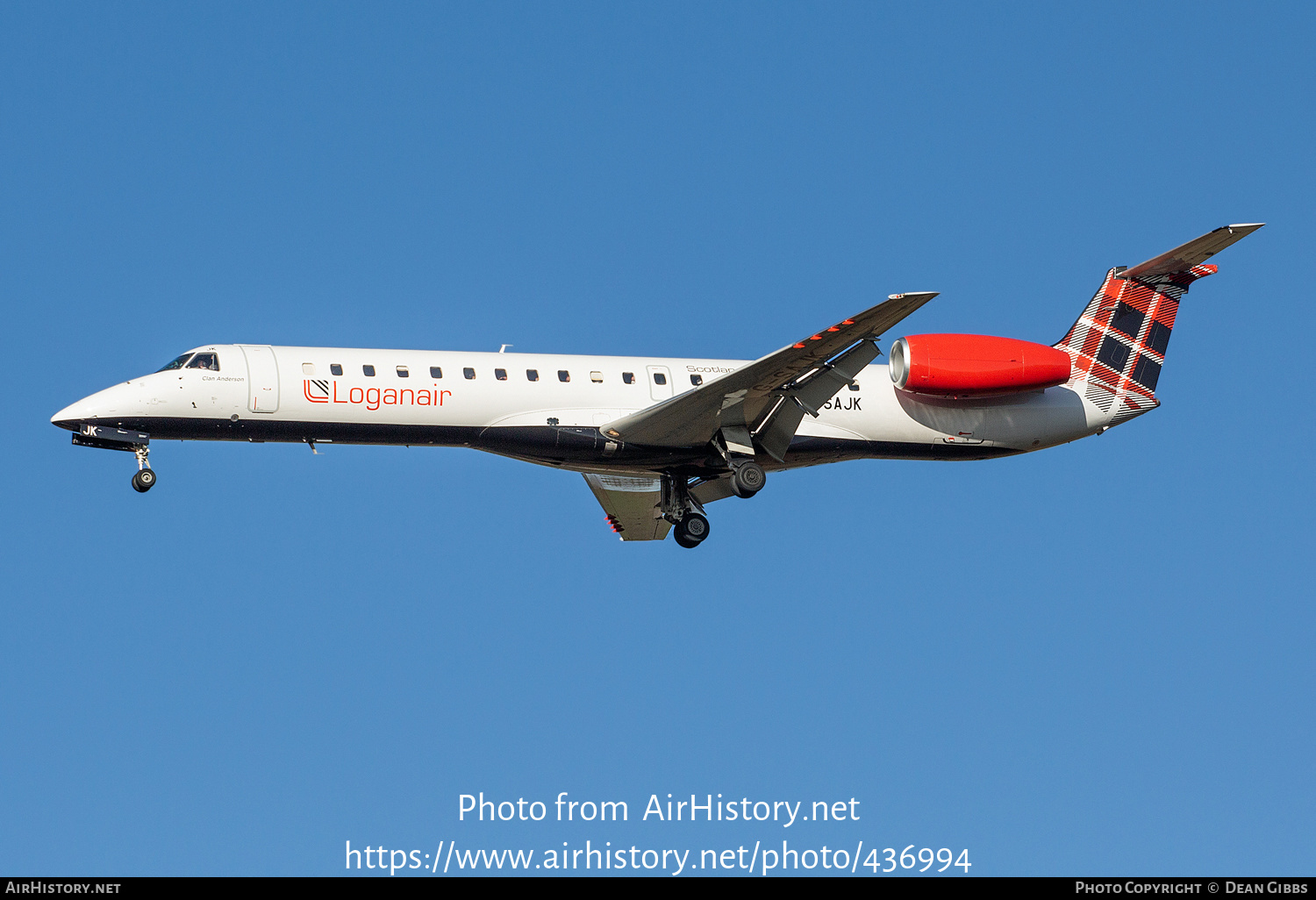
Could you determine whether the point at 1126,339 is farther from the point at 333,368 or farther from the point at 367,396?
the point at 333,368

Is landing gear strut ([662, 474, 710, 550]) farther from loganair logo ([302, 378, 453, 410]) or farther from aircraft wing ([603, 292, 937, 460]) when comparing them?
loganair logo ([302, 378, 453, 410])

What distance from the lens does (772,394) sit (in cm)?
2648

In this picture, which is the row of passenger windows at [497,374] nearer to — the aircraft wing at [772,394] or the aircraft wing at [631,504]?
the aircraft wing at [772,394]

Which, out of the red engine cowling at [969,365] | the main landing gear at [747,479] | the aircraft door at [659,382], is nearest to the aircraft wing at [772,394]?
the main landing gear at [747,479]

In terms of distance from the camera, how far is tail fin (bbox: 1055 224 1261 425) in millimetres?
29719

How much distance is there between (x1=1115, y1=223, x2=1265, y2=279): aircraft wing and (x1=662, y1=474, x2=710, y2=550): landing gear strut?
32.0 feet

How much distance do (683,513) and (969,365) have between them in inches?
236

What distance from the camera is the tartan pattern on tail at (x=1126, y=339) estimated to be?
29750 mm

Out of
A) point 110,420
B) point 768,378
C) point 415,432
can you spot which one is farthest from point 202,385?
point 768,378

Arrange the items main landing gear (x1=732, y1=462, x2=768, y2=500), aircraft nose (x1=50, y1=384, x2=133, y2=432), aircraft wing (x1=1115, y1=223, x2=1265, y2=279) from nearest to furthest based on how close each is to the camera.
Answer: aircraft nose (x1=50, y1=384, x2=133, y2=432) → main landing gear (x1=732, y1=462, x2=768, y2=500) → aircraft wing (x1=1115, y1=223, x2=1265, y2=279)

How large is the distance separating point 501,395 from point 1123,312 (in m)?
12.6

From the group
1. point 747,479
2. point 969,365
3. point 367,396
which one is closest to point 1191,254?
point 969,365

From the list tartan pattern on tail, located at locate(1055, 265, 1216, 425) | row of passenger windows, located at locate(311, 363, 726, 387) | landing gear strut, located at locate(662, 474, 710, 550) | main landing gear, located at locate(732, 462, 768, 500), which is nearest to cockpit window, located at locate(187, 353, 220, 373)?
row of passenger windows, located at locate(311, 363, 726, 387)
